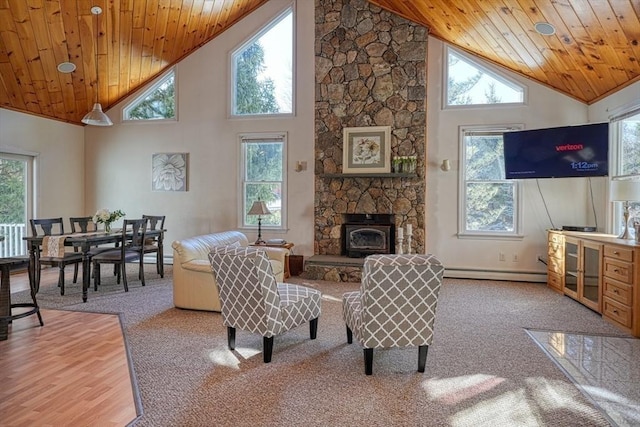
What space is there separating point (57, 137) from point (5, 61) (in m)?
1.82

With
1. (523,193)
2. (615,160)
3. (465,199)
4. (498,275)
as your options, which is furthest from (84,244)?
(615,160)

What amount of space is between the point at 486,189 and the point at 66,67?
6.80 m

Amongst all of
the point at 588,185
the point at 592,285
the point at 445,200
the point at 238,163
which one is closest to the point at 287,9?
the point at 238,163

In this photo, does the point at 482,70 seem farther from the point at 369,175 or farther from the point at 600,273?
the point at 600,273

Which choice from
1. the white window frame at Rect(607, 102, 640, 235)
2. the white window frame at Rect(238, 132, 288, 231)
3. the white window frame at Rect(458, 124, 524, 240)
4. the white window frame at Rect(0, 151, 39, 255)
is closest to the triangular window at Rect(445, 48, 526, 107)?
the white window frame at Rect(458, 124, 524, 240)

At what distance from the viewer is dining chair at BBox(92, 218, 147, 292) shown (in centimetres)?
512

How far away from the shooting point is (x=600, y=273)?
4.21 m

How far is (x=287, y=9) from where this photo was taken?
685 cm

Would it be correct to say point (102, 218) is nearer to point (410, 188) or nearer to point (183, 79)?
point (183, 79)

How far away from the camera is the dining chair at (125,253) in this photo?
512cm

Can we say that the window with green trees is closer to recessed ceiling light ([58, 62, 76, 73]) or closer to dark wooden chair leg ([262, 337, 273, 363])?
recessed ceiling light ([58, 62, 76, 73])

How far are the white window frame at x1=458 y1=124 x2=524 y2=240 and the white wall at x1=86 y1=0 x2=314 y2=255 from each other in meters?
2.41

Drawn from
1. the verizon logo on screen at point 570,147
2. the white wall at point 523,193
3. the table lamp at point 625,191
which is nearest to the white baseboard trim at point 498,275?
the white wall at point 523,193

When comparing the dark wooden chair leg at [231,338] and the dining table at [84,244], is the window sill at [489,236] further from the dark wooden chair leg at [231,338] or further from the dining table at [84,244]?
the dining table at [84,244]
